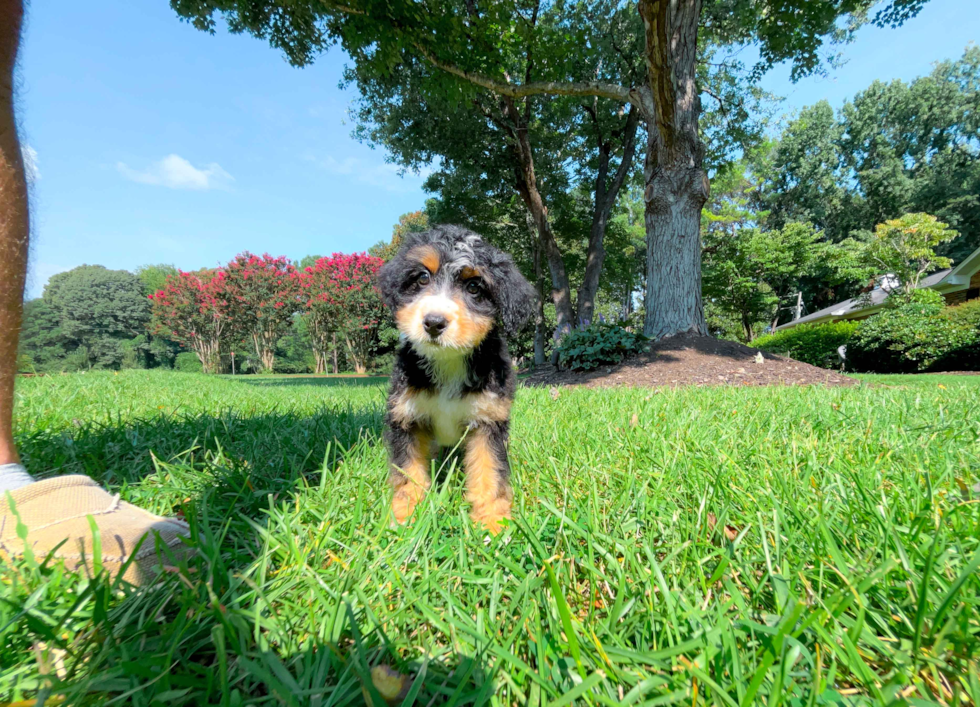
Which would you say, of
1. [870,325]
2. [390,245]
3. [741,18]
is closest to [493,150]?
[741,18]

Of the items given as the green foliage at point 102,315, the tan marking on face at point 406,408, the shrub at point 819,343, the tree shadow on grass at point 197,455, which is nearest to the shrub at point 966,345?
the shrub at point 819,343

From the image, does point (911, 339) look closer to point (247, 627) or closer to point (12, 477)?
point (247, 627)

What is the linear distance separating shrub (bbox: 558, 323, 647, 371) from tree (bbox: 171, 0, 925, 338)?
3.52 feet

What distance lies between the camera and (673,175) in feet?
30.8

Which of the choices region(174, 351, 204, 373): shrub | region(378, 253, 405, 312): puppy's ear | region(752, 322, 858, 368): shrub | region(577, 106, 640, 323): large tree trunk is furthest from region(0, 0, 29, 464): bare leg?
region(174, 351, 204, 373): shrub

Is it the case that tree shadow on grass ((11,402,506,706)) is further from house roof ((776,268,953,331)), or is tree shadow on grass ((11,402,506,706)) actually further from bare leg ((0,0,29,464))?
house roof ((776,268,953,331))

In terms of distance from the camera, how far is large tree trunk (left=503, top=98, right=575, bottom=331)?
1561 centimetres

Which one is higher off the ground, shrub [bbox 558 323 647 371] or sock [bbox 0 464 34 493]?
shrub [bbox 558 323 647 371]

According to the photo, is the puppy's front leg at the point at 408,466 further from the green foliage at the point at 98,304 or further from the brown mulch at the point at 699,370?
the green foliage at the point at 98,304

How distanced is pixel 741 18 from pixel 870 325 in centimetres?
1620

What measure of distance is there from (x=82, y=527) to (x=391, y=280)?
1.87 m

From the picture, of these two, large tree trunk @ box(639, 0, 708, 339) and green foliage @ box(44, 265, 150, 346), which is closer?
large tree trunk @ box(639, 0, 708, 339)

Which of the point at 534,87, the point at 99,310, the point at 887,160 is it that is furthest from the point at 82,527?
the point at 887,160

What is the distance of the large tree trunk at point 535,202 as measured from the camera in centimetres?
1561
